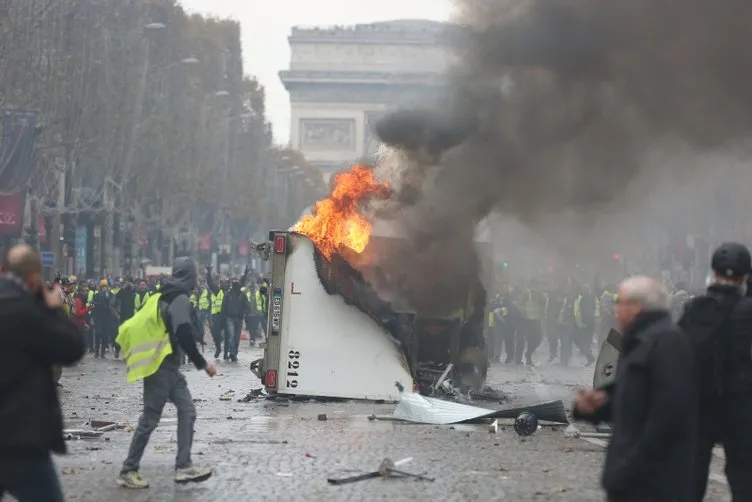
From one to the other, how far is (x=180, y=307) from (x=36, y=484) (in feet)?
12.5

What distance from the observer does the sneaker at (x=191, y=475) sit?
9422 millimetres

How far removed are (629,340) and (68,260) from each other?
1677 inches

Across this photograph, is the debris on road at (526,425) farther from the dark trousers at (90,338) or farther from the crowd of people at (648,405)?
the dark trousers at (90,338)

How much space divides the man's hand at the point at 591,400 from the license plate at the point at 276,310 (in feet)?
30.2

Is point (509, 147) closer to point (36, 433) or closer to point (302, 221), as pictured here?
point (302, 221)

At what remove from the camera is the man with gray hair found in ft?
17.4

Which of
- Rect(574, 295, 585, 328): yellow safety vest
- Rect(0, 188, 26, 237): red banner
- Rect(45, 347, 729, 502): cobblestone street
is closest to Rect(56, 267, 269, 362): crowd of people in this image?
Rect(0, 188, 26, 237): red banner

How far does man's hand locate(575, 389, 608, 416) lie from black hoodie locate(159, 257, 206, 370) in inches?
154

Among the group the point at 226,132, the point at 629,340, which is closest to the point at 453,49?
the point at 629,340

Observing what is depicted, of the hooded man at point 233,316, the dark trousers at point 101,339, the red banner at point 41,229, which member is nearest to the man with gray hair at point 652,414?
the hooded man at point 233,316

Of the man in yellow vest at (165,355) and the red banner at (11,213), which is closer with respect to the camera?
the man in yellow vest at (165,355)

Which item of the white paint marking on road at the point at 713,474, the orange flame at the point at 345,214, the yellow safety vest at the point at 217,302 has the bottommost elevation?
the white paint marking on road at the point at 713,474

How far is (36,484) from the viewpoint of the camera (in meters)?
5.74

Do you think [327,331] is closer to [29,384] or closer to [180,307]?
[180,307]
